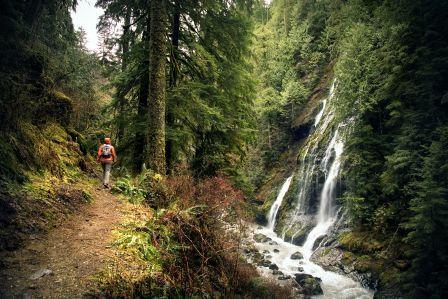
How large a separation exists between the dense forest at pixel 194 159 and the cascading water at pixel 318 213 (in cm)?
19

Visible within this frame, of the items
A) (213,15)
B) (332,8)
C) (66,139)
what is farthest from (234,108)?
(332,8)

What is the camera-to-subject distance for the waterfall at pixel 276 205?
27.8 meters

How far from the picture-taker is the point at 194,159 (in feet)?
37.6

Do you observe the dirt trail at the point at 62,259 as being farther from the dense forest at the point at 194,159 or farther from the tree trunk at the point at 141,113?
the tree trunk at the point at 141,113

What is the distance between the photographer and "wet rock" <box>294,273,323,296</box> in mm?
14375

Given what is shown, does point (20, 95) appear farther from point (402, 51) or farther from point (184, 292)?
point (402, 51)

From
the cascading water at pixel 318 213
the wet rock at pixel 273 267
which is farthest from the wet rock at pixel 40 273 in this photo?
the wet rock at pixel 273 267

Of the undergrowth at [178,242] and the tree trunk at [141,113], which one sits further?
the tree trunk at [141,113]

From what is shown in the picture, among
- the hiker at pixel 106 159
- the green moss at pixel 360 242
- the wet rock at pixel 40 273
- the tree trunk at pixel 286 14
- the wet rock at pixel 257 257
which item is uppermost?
the tree trunk at pixel 286 14

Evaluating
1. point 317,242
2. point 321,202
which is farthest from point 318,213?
point 317,242

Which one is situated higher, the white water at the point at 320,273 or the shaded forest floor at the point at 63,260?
the shaded forest floor at the point at 63,260

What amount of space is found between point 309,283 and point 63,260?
13063mm

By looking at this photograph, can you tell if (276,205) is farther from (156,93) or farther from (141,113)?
(156,93)

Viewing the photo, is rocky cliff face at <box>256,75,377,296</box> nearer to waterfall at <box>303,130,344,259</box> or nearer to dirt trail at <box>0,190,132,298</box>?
waterfall at <box>303,130,344,259</box>
